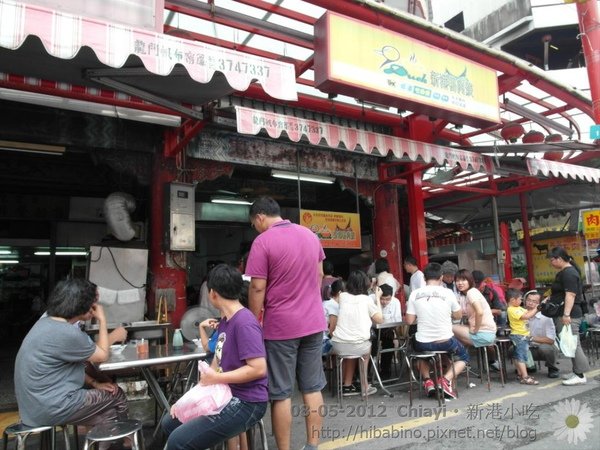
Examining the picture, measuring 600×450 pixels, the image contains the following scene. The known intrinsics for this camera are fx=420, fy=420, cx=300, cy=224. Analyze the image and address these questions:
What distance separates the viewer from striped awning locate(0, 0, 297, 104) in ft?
10.2

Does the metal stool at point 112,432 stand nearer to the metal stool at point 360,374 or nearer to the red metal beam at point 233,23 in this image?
the metal stool at point 360,374

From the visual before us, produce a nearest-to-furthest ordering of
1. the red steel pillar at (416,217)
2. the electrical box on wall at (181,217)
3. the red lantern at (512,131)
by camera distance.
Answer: the electrical box on wall at (181,217)
the red lantern at (512,131)
the red steel pillar at (416,217)

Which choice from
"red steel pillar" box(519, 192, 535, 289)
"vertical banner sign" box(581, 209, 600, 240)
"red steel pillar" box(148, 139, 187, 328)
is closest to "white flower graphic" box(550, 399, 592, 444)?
"red steel pillar" box(148, 139, 187, 328)

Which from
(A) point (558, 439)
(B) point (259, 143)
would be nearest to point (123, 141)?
(B) point (259, 143)

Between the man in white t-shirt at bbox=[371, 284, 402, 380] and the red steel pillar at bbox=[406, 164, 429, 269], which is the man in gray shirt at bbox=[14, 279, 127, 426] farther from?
the red steel pillar at bbox=[406, 164, 429, 269]

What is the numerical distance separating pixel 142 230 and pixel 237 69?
3.55m

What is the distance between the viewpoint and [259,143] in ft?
22.8

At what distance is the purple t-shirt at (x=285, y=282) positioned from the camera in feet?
9.82

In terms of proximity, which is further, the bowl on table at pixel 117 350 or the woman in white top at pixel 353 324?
the woman in white top at pixel 353 324

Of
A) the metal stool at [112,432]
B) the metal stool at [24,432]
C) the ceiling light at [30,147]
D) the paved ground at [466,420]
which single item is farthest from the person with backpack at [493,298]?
the ceiling light at [30,147]

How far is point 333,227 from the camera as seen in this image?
7.64 metres

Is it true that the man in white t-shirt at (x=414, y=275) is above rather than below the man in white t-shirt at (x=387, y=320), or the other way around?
above

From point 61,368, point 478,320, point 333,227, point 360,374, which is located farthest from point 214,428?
point 333,227

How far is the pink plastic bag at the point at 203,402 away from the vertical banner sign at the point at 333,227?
4.84 metres
